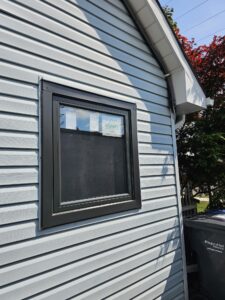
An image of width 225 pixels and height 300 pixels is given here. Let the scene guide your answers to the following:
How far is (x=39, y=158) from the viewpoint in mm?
2273

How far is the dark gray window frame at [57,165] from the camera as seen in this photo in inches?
89.0

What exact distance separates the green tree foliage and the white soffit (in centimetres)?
154

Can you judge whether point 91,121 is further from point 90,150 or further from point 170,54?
point 170,54

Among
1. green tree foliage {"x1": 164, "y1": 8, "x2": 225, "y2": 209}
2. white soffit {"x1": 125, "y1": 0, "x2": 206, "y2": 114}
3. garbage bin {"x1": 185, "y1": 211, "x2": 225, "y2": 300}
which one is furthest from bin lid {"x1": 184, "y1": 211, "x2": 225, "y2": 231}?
green tree foliage {"x1": 164, "y1": 8, "x2": 225, "y2": 209}

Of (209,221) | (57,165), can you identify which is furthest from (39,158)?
(209,221)

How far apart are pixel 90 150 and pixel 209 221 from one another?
190 centimetres

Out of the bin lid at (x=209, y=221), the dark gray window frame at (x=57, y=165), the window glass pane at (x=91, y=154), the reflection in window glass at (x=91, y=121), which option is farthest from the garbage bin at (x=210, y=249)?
the reflection in window glass at (x=91, y=121)

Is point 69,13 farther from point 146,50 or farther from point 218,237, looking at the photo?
point 218,237

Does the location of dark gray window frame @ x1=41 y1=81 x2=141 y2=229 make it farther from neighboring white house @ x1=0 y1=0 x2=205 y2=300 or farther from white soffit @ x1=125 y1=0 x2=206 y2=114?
white soffit @ x1=125 y1=0 x2=206 y2=114

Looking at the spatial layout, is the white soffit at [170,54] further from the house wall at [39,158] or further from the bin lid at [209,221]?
the bin lid at [209,221]

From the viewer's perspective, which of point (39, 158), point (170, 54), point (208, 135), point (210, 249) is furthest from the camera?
point (208, 135)

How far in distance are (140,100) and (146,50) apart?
0.77m

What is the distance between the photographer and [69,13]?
2740 mm

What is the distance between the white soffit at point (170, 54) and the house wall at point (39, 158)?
15 centimetres
